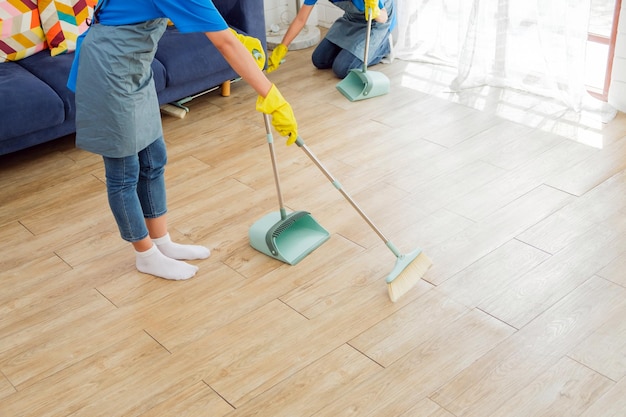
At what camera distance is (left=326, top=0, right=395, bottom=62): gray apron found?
13.0 ft

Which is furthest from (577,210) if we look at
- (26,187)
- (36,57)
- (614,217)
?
(36,57)

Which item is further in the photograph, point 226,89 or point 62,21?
point 226,89

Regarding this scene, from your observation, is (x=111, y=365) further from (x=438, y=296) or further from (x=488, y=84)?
(x=488, y=84)

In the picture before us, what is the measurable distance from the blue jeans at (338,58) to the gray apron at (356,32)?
3 centimetres

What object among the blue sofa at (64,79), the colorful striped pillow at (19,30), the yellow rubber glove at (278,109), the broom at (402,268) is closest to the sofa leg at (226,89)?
the blue sofa at (64,79)

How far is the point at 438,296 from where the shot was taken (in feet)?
7.49

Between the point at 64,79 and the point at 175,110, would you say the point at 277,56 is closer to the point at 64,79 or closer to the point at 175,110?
the point at 175,110

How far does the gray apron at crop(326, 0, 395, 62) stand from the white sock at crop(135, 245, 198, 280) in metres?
1.90

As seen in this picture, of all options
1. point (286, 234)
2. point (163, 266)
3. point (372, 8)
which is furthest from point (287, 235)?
point (372, 8)

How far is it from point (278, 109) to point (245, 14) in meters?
1.81

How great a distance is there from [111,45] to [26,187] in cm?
132

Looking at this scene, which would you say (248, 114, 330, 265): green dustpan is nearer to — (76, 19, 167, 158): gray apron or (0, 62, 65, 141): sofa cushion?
(76, 19, 167, 158): gray apron

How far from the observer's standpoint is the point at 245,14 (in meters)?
3.77

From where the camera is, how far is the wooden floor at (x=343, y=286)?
1.96 metres
